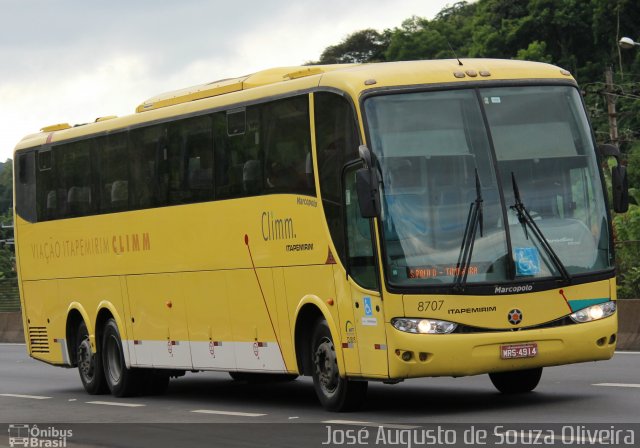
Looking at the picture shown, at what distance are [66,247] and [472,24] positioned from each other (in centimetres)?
7970

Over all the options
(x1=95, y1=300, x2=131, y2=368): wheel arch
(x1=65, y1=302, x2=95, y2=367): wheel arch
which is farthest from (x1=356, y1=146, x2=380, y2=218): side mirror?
(x1=65, y1=302, x2=95, y2=367): wheel arch

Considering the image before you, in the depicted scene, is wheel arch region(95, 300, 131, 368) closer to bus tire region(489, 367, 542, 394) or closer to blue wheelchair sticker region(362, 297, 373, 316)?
bus tire region(489, 367, 542, 394)

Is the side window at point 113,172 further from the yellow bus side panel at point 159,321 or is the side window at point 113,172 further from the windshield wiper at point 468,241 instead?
the windshield wiper at point 468,241

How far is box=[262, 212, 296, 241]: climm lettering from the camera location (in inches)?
653

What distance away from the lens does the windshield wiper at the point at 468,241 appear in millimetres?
14805

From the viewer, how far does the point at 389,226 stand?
14.9 meters

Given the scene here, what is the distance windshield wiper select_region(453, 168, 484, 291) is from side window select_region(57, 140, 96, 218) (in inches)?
318

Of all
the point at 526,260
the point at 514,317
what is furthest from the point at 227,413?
the point at 526,260

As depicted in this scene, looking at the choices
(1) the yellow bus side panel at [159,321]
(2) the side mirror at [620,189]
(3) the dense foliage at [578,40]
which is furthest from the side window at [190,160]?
(3) the dense foliage at [578,40]

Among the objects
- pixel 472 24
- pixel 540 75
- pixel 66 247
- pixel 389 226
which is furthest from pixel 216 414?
pixel 472 24

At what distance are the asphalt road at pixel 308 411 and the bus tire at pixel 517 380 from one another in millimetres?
137

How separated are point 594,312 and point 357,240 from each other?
2.36 meters

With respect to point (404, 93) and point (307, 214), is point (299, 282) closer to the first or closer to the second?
point (307, 214)

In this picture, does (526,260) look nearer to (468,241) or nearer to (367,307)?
(468,241)
